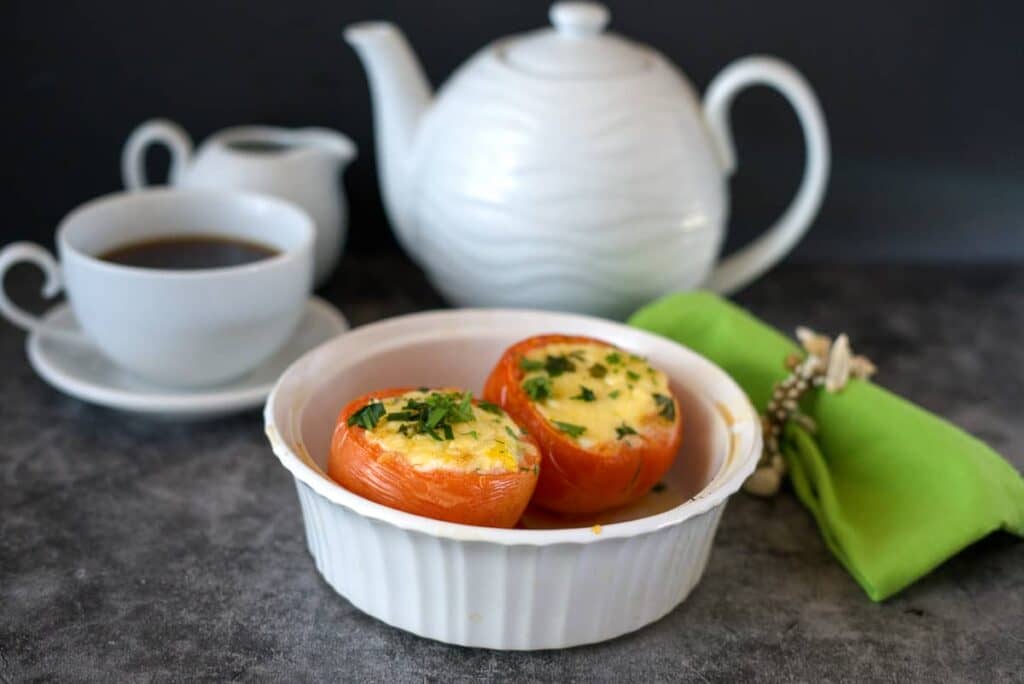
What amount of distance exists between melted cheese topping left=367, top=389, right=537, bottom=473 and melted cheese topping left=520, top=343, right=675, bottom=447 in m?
0.05

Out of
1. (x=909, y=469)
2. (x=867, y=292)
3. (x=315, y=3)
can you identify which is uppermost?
(x=315, y=3)

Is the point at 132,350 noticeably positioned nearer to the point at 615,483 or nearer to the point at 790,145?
the point at 615,483

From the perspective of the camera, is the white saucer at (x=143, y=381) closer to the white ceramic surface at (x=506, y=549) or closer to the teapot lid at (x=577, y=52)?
the white ceramic surface at (x=506, y=549)

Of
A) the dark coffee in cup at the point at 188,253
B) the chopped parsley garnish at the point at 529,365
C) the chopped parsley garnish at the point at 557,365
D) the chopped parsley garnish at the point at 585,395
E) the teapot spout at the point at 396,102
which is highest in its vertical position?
the teapot spout at the point at 396,102

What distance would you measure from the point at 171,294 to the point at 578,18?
43 cm

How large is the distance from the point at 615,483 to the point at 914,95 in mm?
760

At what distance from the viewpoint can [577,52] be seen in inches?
39.3

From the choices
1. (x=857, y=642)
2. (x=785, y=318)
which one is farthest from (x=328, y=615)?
(x=785, y=318)

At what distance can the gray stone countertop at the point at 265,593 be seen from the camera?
68 centimetres

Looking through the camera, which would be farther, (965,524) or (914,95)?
(914,95)

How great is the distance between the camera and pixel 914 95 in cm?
128

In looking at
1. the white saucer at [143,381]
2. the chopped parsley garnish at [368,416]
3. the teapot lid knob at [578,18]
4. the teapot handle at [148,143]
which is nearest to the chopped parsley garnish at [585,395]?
the chopped parsley garnish at [368,416]

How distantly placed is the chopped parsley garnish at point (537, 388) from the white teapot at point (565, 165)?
0.23 m

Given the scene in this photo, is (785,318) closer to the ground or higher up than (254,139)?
closer to the ground
